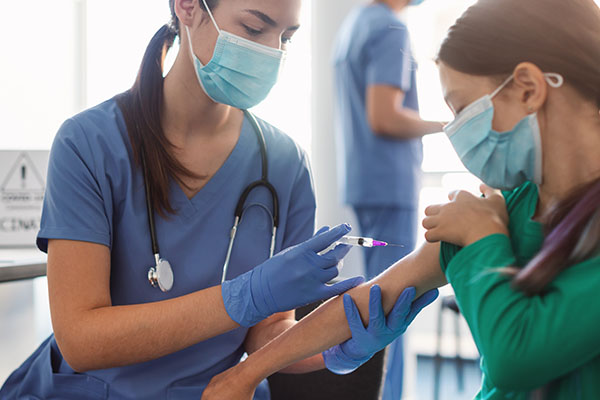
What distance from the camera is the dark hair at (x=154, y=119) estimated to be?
46.0 inches

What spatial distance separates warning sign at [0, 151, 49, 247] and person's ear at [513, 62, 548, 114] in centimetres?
191

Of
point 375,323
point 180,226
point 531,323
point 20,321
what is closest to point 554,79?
point 531,323

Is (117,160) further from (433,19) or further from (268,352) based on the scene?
(433,19)

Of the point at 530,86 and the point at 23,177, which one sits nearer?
the point at 530,86

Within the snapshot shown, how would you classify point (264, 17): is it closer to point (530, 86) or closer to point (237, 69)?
point (237, 69)

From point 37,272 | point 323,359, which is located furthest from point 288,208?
point 37,272

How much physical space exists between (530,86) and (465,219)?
23 centimetres

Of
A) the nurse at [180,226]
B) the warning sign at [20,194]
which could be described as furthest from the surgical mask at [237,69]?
the warning sign at [20,194]

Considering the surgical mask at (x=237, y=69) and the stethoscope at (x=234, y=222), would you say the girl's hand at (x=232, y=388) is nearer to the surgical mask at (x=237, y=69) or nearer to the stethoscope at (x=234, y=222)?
the stethoscope at (x=234, y=222)

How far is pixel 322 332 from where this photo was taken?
111 centimetres

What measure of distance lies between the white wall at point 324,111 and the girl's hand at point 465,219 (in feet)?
7.48

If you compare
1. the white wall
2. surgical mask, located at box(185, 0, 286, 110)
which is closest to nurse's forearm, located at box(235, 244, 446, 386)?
surgical mask, located at box(185, 0, 286, 110)

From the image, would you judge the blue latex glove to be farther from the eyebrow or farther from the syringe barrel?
the eyebrow

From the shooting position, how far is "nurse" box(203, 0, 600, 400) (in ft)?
2.44
